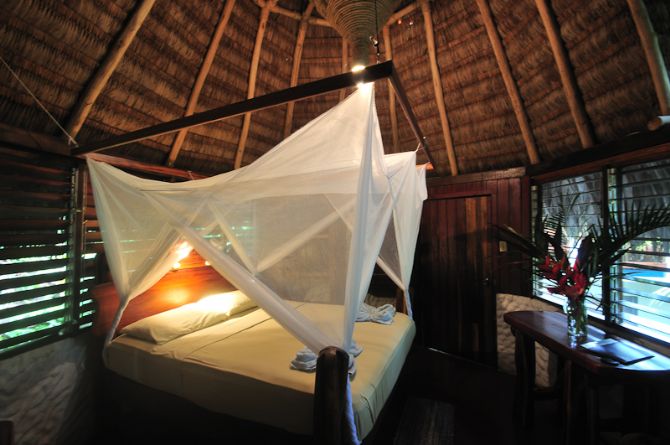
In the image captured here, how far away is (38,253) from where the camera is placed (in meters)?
2.06

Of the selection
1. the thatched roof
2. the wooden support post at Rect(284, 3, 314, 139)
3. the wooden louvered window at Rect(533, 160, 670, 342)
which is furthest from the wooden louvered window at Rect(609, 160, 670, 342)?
the wooden support post at Rect(284, 3, 314, 139)

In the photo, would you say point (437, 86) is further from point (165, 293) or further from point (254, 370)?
point (165, 293)

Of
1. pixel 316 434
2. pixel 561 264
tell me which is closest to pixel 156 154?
pixel 316 434

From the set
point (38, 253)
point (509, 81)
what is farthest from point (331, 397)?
point (509, 81)

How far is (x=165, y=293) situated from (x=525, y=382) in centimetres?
310

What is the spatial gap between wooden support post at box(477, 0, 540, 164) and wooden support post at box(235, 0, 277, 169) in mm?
1890

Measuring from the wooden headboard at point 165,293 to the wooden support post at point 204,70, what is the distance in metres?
1.11

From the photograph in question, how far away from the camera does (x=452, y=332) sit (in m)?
3.66

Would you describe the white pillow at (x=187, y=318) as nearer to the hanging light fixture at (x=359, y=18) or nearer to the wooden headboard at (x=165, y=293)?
the wooden headboard at (x=165, y=293)

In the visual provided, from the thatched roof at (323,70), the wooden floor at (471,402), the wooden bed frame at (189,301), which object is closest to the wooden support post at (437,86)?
the thatched roof at (323,70)

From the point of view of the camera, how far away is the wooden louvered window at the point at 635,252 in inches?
75.7

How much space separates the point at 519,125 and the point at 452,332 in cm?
244

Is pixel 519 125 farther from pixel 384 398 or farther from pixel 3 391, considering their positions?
pixel 3 391

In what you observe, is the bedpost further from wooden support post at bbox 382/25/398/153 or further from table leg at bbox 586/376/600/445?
wooden support post at bbox 382/25/398/153
